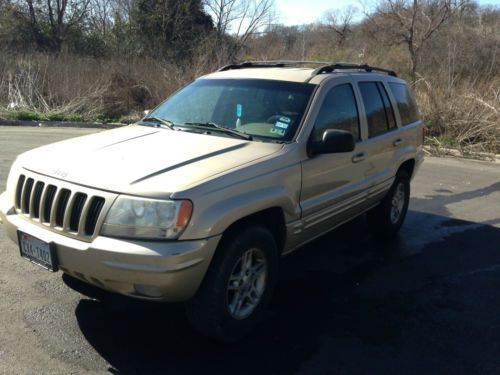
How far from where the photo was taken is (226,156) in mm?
3490

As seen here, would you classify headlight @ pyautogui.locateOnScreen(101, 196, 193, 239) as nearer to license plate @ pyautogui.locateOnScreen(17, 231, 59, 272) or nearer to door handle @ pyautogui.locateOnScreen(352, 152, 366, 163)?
license plate @ pyautogui.locateOnScreen(17, 231, 59, 272)

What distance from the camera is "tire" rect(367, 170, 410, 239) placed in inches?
222

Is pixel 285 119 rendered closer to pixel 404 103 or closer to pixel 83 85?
pixel 404 103

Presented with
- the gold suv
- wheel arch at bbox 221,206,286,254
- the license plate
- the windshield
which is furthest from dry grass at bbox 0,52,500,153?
the license plate

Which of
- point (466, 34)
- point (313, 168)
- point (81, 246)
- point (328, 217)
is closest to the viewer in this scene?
point (81, 246)

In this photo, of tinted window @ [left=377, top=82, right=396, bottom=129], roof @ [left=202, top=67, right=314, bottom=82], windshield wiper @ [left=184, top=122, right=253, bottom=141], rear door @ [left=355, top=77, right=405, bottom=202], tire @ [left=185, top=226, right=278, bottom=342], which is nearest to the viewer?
tire @ [left=185, top=226, right=278, bottom=342]

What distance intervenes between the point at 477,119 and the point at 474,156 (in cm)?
113

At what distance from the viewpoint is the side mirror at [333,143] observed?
12.4ft

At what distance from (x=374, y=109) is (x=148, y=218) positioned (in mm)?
3030

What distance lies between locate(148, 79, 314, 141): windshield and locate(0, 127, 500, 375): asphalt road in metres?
1.45

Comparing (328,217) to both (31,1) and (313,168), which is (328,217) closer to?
(313,168)

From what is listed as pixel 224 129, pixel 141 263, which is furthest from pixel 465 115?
pixel 141 263

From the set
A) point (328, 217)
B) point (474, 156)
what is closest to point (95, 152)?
point (328, 217)

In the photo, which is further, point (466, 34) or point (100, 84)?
point (466, 34)
